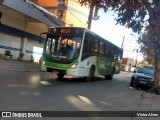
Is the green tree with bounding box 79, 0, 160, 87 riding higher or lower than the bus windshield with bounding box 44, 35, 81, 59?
higher

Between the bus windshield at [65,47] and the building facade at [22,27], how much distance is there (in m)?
7.74

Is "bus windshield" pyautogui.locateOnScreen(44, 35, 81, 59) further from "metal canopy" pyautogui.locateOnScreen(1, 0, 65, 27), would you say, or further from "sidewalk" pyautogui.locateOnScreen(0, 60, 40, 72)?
"metal canopy" pyautogui.locateOnScreen(1, 0, 65, 27)

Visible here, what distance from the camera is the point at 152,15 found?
15992 mm

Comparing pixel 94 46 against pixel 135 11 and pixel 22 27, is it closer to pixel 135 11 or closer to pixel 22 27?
pixel 135 11

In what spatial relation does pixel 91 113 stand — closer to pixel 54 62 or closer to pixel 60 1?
pixel 54 62

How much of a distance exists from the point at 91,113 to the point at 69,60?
903cm

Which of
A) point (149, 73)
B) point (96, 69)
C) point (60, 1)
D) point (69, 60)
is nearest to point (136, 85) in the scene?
point (149, 73)

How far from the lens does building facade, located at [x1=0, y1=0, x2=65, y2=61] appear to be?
27369 mm

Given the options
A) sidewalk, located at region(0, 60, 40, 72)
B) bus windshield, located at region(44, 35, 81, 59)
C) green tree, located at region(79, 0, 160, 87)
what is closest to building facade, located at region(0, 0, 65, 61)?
sidewalk, located at region(0, 60, 40, 72)

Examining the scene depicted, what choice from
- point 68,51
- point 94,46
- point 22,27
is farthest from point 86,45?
point 22,27

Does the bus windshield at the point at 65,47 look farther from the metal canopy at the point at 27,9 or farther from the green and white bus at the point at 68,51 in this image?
the metal canopy at the point at 27,9

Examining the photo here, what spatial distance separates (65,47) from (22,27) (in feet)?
54.1

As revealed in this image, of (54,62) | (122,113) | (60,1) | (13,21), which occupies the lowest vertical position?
(122,113)

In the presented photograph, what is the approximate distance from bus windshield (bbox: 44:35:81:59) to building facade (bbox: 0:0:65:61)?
774cm
